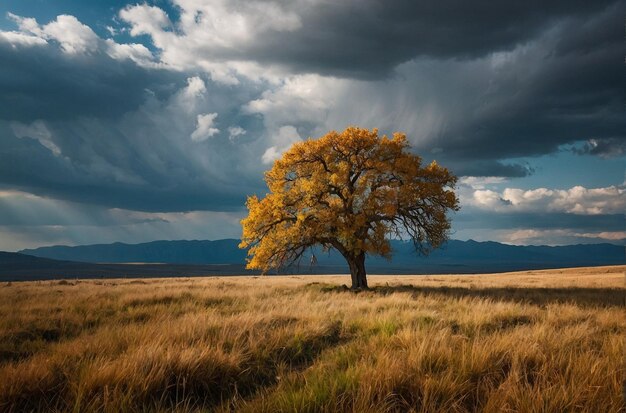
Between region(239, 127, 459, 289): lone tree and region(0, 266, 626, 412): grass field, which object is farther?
region(239, 127, 459, 289): lone tree

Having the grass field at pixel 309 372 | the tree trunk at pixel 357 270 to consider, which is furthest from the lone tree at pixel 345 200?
the grass field at pixel 309 372

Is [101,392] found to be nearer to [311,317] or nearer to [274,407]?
[274,407]

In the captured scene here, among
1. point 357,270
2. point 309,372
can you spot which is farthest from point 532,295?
point 309,372

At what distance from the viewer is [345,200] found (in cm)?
2581

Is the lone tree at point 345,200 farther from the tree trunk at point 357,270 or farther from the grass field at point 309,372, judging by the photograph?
the grass field at point 309,372

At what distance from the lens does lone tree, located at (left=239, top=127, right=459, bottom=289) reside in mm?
24766

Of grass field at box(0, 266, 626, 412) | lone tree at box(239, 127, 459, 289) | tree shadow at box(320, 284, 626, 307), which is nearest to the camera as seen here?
grass field at box(0, 266, 626, 412)

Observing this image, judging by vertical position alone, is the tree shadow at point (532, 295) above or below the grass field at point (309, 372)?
below

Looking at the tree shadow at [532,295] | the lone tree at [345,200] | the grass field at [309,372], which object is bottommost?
the tree shadow at [532,295]

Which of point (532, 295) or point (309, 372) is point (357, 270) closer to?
point (532, 295)

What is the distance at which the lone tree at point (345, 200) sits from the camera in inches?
975

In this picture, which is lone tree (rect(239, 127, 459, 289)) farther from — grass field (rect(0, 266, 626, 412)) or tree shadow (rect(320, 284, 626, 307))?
grass field (rect(0, 266, 626, 412))

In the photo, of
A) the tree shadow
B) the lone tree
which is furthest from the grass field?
the lone tree

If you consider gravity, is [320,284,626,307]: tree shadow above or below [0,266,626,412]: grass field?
below
